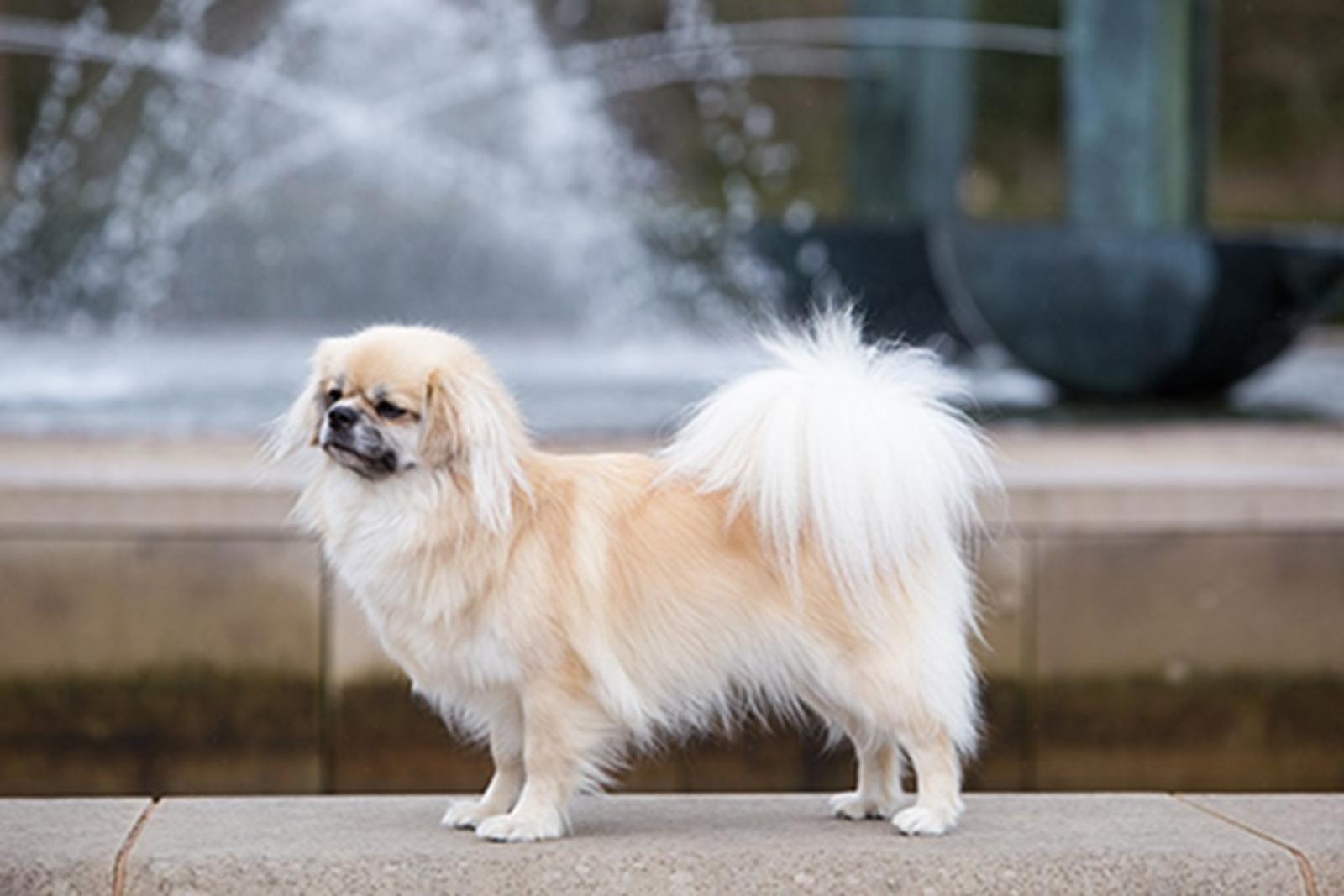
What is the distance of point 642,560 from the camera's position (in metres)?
4.12

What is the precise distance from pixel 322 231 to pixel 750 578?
61.2 feet

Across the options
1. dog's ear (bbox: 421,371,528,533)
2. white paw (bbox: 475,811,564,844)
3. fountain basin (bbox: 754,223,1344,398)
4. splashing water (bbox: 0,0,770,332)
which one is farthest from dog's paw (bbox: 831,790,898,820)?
splashing water (bbox: 0,0,770,332)

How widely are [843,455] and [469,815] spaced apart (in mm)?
1012

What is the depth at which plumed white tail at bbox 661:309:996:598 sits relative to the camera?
13.4 ft

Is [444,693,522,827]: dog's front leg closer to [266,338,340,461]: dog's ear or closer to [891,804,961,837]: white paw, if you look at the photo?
[266,338,340,461]: dog's ear

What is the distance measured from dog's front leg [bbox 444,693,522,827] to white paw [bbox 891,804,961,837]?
2.43 feet

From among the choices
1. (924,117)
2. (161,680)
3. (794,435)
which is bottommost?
(161,680)

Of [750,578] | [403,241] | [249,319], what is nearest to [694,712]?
[750,578]

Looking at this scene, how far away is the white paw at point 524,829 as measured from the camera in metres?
4.05

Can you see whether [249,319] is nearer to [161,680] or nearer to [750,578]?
[161,680]

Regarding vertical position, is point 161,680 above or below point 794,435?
below

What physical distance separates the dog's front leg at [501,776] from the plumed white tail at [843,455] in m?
0.58

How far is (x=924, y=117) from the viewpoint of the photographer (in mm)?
13984

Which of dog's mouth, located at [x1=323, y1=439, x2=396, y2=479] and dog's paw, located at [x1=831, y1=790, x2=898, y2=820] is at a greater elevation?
dog's mouth, located at [x1=323, y1=439, x2=396, y2=479]
